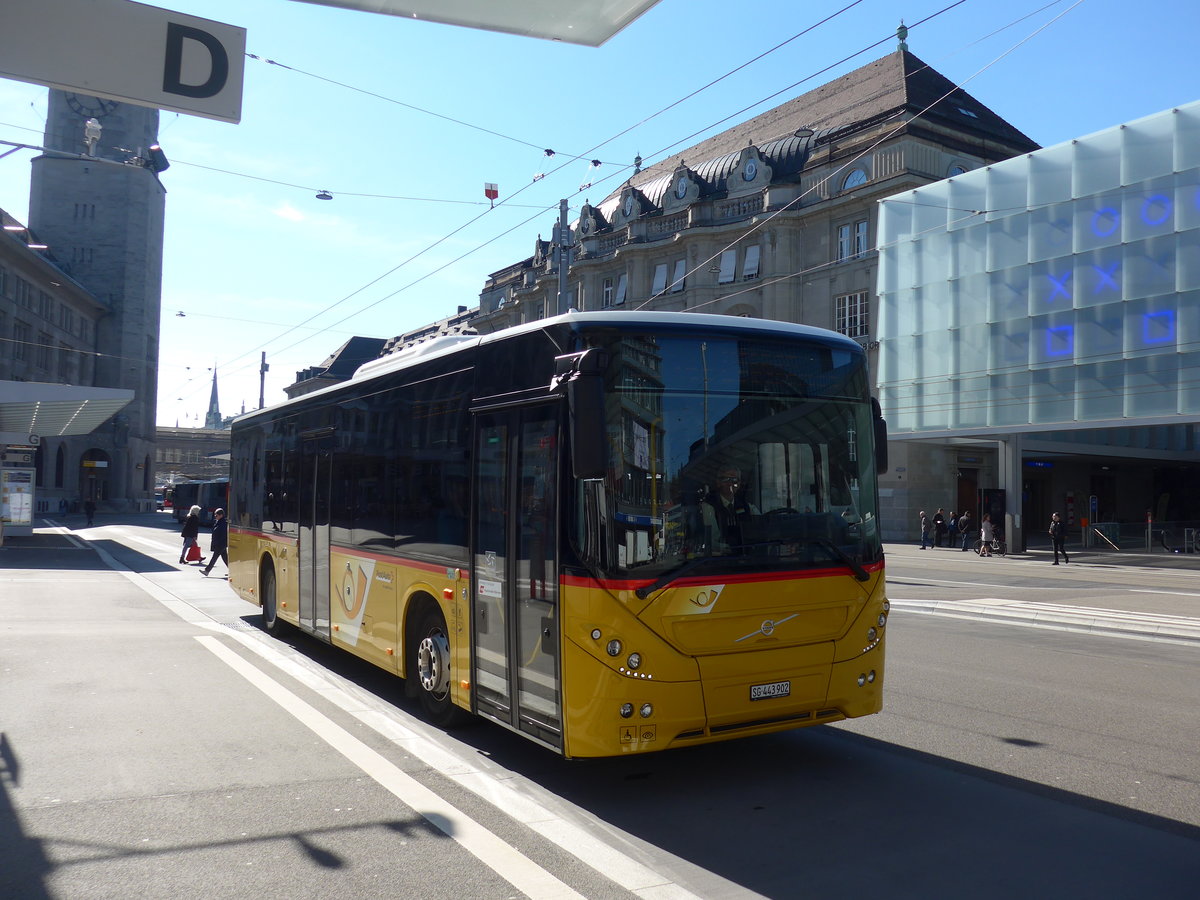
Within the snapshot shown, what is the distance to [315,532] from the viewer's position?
10.6 metres

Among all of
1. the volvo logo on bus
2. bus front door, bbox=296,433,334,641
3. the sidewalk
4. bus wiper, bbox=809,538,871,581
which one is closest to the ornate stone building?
the sidewalk

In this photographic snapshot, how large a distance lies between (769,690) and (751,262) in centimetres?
4595

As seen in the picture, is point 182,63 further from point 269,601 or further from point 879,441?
point 269,601

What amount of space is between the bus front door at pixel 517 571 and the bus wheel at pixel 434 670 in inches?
26.1

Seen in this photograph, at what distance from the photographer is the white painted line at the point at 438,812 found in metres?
4.49

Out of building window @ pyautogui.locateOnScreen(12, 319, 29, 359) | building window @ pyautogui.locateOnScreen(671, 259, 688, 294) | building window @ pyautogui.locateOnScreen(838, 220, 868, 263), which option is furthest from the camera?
building window @ pyautogui.locateOnScreen(12, 319, 29, 359)

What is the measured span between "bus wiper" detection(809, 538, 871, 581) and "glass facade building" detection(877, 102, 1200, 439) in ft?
84.1

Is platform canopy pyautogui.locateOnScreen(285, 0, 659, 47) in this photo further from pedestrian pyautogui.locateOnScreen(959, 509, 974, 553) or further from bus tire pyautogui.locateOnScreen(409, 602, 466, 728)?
pedestrian pyautogui.locateOnScreen(959, 509, 974, 553)

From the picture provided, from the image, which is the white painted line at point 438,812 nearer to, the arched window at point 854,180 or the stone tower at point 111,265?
the arched window at point 854,180

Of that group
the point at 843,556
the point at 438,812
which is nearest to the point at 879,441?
the point at 843,556

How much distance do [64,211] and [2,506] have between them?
57.7 meters

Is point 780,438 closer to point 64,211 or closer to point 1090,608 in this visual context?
point 1090,608

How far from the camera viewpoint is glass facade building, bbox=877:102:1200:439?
97.5ft

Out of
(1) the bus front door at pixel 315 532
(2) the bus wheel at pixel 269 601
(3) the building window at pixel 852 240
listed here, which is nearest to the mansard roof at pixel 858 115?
(3) the building window at pixel 852 240
